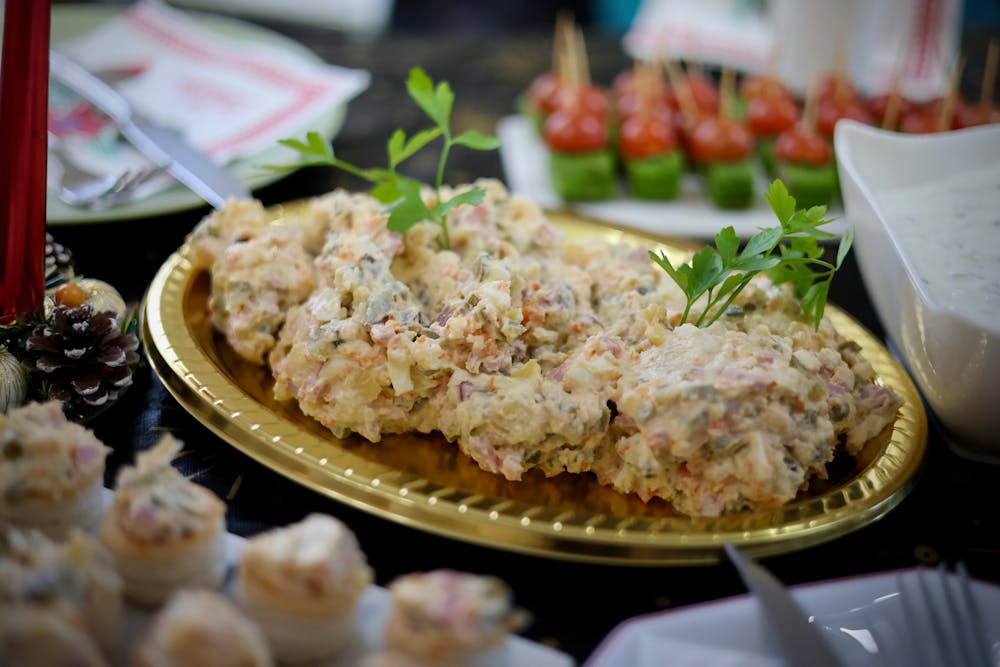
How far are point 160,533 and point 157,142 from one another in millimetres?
1184

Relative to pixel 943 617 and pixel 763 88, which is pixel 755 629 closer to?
pixel 943 617

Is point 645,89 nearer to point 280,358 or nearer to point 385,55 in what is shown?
point 385,55

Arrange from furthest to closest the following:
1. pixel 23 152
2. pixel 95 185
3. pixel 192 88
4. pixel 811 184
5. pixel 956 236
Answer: pixel 192 88, pixel 811 184, pixel 95 185, pixel 956 236, pixel 23 152

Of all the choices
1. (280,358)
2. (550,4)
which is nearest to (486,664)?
(280,358)

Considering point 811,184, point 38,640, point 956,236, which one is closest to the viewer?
point 38,640

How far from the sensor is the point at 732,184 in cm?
215

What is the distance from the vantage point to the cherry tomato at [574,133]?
219cm

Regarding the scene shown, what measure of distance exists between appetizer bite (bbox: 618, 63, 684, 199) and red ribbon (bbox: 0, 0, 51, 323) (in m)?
1.36

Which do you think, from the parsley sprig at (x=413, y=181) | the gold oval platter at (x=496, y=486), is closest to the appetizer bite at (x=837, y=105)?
the gold oval platter at (x=496, y=486)

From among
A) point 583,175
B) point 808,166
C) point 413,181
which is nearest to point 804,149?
point 808,166

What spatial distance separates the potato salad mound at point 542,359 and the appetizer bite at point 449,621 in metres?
0.30

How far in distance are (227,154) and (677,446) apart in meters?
1.35

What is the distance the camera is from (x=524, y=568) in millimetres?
1106

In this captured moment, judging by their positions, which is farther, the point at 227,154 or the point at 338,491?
the point at 227,154
